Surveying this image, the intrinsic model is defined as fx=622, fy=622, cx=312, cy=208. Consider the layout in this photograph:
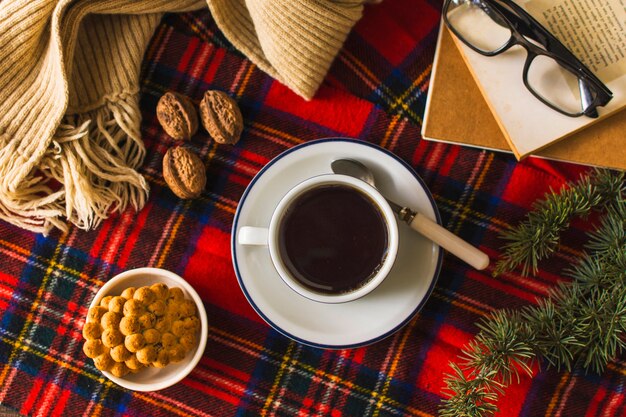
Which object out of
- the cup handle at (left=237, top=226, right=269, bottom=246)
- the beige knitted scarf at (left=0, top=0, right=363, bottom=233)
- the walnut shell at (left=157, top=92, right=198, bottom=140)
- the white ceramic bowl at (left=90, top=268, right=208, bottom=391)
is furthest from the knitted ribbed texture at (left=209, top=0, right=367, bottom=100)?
the white ceramic bowl at (left=90, top=268, right=208, bottom=391)

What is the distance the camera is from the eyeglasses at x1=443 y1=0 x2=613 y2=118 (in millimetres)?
867

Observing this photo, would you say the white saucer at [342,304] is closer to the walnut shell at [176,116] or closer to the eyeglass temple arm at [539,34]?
the walnut shell at [176,116]

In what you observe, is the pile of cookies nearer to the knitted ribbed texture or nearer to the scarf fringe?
the scarf fringe

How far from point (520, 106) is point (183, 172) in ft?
1.65

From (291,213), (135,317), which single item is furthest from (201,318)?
(291,213)

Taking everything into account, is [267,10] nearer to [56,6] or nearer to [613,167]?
[56,6]

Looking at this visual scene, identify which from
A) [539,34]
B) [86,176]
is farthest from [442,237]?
[86,176]

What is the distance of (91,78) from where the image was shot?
0.96 metres

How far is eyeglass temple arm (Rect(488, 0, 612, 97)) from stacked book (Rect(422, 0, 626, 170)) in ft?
0.12

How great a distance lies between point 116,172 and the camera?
95 centimetres

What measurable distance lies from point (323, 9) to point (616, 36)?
424mm

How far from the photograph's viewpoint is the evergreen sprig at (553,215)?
869 mm

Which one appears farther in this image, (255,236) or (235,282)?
(235,282)

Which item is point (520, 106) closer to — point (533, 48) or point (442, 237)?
point (533, 48)
